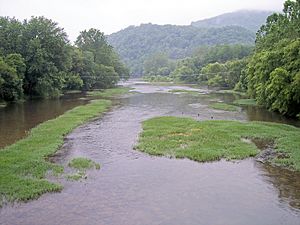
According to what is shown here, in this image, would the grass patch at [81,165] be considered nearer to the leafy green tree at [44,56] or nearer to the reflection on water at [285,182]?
the reflection on water at [285,182]

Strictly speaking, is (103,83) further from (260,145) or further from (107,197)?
(107,197)

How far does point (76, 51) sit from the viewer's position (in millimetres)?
103438

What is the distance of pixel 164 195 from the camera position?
20.7 meters

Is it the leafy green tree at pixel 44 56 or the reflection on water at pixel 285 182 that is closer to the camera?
the reflection on water at pixel 285 182

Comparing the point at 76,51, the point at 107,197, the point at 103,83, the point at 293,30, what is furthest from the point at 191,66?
the point at 107,197

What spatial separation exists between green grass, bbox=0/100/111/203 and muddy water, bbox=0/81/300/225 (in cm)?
100

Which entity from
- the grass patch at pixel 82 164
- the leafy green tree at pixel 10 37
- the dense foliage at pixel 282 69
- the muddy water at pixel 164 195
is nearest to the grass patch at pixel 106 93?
the leafy green tree at pixel 10 37

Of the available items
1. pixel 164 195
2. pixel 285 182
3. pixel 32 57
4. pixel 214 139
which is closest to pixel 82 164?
pixel 164 195

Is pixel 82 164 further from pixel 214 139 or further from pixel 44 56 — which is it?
pixel 44 56

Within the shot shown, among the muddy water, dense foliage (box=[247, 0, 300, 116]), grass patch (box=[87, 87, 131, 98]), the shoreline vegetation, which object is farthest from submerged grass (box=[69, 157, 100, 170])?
grass patch (box=[87, 87, 131, 98])

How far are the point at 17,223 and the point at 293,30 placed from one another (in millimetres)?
53452

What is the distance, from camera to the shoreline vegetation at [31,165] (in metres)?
20.3

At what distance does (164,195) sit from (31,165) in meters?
9.71

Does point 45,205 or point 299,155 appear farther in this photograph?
point 299,155
